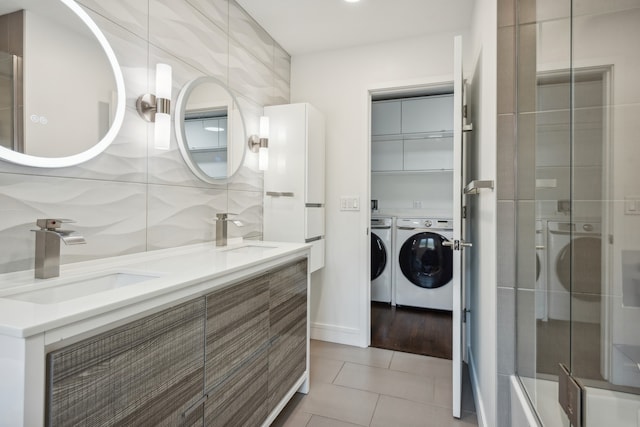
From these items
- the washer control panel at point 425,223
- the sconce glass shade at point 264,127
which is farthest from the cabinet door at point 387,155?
the sconce glass shade at point 264,127

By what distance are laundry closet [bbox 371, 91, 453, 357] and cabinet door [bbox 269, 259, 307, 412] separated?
4.74ft

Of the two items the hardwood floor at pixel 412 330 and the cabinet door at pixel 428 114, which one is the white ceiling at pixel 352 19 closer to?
the cabinet door at pixel 428 114

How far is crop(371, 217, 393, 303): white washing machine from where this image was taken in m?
3.60

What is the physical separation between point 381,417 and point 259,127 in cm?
201

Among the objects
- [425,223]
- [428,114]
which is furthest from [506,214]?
[428,114]

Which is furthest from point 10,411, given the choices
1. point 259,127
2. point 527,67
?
point 259,127

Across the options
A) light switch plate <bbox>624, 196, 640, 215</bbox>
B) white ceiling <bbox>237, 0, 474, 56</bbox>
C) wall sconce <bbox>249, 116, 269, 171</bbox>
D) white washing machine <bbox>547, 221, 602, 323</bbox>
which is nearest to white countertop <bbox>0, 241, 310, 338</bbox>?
wall sconce <bbox>249, 116, 269, 171</bbox>

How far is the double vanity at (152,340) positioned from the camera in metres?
0.63

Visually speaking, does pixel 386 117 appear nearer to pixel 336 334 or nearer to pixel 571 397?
pixel 336 334

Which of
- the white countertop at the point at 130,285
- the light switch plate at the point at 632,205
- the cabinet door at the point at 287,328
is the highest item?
the light switch plate at the point at 632,205

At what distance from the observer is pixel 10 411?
2.01 feet

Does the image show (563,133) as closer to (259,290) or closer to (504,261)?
(504,261)

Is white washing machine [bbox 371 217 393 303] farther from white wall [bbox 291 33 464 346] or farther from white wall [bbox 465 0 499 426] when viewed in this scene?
white wall [bbox 465 0 499 426]

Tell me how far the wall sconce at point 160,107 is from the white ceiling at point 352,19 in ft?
3.37
